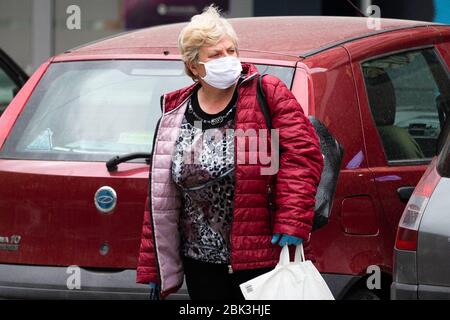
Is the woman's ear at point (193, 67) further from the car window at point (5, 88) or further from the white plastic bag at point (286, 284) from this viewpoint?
the car window at point (5, 88)

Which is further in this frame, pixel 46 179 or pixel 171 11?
pixel 171 11

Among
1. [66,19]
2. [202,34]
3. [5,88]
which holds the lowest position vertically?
[5,88]

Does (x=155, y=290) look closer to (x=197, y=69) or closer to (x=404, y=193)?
(x=197, y=69)

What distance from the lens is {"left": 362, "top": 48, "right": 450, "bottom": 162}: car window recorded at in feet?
19.3

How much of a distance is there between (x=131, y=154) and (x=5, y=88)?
5.41m

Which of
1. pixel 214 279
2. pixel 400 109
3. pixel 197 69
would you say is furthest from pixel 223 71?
pixel 400 109

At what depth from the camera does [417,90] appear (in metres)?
6.34

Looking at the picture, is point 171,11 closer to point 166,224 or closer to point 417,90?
point 417,90

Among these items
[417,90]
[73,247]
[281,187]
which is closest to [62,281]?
[73,247]

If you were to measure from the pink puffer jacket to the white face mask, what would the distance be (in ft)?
0.18

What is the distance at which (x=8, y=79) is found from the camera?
422 inches

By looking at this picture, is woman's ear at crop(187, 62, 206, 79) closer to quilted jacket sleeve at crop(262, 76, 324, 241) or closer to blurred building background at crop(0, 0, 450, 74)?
quilted jacket sleeve at crop(262, 76, 324, 241)
